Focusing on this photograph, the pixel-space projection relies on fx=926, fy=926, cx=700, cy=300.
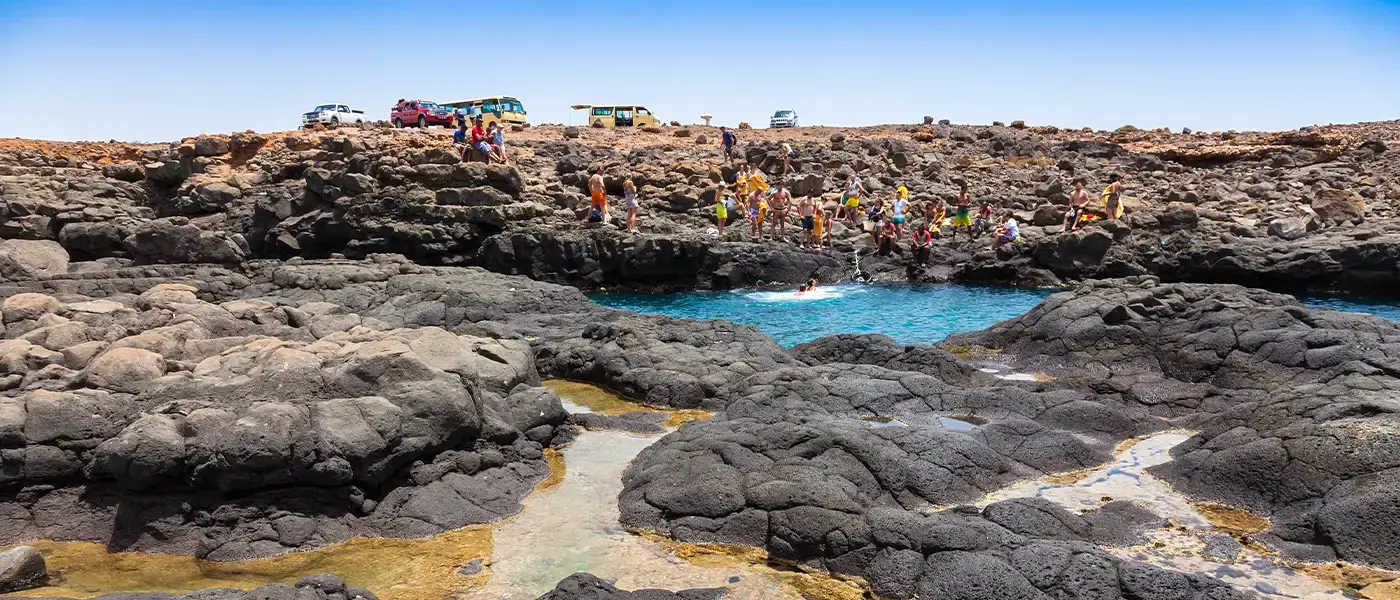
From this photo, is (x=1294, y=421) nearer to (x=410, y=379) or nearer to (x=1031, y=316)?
(x=1031, y=316)

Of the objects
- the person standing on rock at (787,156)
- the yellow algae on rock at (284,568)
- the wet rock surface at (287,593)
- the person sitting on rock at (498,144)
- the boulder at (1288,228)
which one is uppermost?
the person sitting on rock at (498,144)

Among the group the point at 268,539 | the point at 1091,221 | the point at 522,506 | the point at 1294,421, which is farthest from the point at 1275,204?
the point at 268,539

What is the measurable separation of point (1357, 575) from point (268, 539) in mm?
9561

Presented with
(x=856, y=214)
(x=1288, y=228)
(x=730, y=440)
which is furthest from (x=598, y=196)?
(x=1288, y=228)

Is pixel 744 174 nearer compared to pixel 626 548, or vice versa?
pixel 626 548

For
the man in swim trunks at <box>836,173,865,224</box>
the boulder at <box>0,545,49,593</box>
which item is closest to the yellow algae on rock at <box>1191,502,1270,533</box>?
the boulder at <box>0,545,49,593</box>

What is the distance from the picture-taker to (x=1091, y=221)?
28.9 meters

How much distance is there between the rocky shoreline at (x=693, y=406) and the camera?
848cm

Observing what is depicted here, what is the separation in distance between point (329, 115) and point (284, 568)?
44.8m

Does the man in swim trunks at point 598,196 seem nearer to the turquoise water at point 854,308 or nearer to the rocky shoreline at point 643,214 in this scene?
the rocky shoreline at point 643,214

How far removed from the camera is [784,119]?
59.9m

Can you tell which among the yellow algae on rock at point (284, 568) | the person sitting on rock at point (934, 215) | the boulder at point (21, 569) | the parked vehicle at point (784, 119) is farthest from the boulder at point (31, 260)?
the parked vehicle at point (784, 119)

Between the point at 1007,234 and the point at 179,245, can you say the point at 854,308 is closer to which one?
the point at 1007,234

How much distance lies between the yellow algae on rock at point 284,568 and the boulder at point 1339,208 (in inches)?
1141
